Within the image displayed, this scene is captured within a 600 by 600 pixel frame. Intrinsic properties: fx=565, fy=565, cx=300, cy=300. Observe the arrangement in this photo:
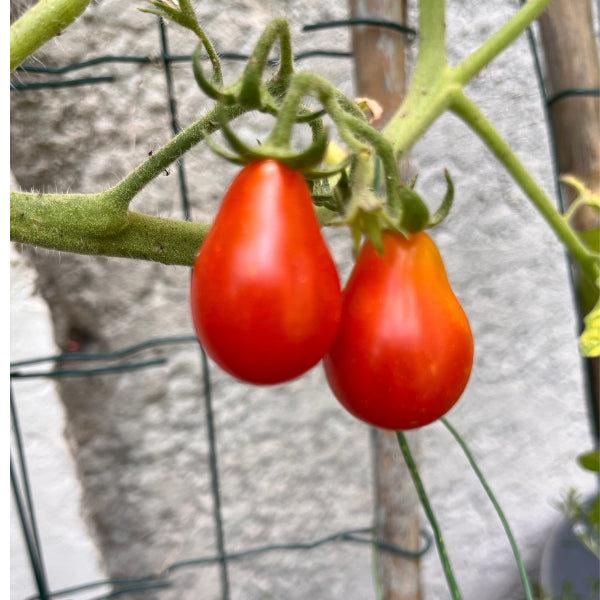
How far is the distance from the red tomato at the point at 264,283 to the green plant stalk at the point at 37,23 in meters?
0.15

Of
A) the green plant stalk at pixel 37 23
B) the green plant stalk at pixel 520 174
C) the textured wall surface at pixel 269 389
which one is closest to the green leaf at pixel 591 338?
the green plant stalk at pixel 520 174

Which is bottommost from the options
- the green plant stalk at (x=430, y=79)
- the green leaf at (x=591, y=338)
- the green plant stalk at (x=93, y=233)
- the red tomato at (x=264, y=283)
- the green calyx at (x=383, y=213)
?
the green leaf at (x=591, y=338)

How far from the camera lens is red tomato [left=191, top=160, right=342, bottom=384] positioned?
8.3 inches

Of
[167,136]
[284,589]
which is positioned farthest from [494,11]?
[284,589]

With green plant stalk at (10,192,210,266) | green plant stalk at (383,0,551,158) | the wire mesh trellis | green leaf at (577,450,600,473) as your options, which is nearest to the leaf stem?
green plant stalk at (383,0,551,158)

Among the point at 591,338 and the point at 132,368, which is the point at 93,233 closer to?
the point at 591,338

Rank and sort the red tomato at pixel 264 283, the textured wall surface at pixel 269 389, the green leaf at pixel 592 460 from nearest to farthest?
the red tomato at pixel 264 283 → the green leaf at pixel 592 460 → the textured wall surface at pixel 269 389

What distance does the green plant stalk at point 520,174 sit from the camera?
0.38 metres

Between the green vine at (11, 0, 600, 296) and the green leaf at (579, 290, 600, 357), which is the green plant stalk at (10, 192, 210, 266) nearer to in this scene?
the green vine at (11, 0, 600, 296)

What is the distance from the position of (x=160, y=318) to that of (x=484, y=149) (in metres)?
0.62

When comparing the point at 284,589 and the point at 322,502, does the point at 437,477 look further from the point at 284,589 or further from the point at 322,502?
the point at 284,589

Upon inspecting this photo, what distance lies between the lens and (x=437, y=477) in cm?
113

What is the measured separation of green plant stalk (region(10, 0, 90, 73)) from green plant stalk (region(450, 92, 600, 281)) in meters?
0.24

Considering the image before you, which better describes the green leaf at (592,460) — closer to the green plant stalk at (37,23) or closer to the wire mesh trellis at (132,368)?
the wire mesh trellis at (132,368)
